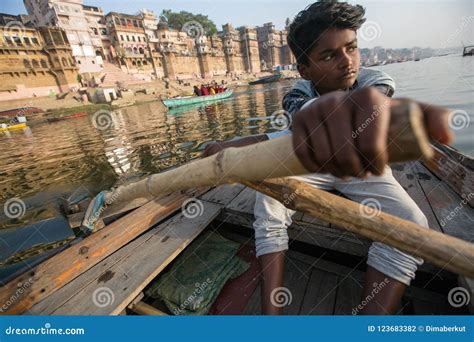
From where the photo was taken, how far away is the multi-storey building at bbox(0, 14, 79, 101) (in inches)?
1598

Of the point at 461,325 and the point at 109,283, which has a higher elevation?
the point at 109,283

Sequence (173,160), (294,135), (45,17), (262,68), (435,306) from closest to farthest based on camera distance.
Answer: (294,135) → (435,306) → (173,160) → (45,17) → (262,68)

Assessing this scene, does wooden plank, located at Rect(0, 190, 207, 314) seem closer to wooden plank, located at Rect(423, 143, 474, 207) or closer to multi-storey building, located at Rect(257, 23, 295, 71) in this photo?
wooden plank, located at Rect(423, 143, 474, 207)

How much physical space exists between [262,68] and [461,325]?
363 feet

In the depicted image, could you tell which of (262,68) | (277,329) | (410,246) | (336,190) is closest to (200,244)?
(277,329)

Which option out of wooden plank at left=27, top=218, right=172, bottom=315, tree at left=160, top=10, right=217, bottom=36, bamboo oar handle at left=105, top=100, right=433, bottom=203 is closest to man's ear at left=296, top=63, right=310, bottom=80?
bamboo oar handle at left=105, top=100, right=433, bottom=203

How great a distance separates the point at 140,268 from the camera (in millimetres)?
2479

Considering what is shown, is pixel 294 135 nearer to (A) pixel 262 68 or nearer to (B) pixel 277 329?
(B) pixel 277 329

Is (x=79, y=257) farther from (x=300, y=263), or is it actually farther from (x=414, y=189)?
(x=414, y=189)

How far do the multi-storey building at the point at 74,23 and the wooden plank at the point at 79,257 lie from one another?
6042cm

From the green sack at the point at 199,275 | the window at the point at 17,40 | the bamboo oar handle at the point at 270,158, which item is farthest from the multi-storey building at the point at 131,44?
the bamboo oar handle at the point at 270,158

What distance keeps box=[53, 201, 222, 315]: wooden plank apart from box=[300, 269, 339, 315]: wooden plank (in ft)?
4.69

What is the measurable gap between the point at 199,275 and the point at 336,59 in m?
2.73

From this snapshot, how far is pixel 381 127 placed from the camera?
2.52 feet
